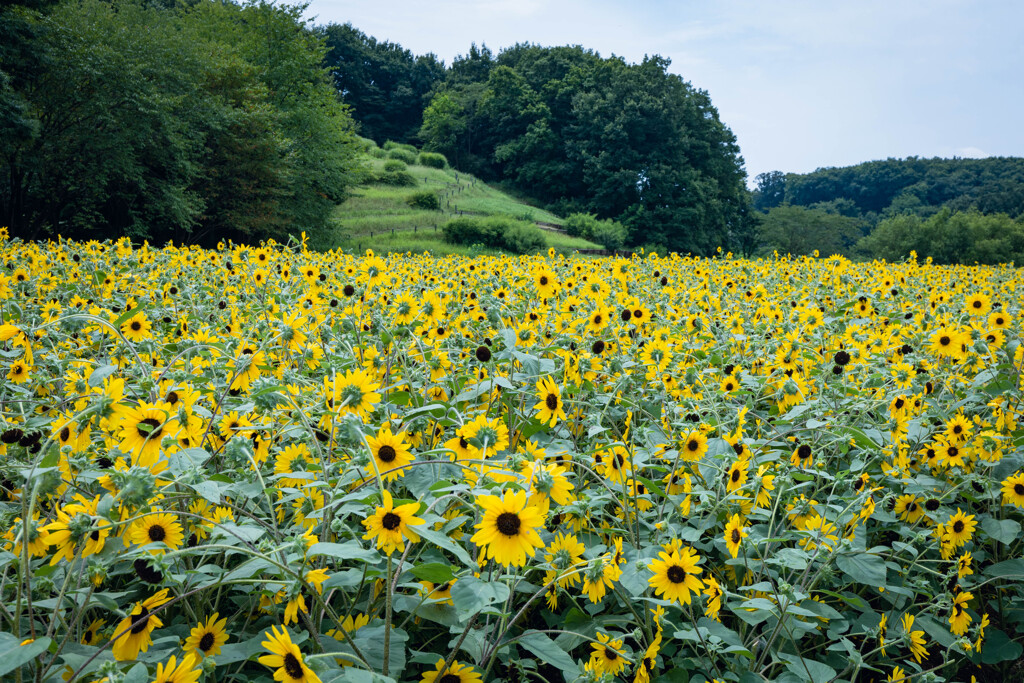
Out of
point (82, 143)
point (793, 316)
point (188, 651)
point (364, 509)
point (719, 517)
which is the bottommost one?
point (188, 651)

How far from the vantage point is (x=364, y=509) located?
1.29m

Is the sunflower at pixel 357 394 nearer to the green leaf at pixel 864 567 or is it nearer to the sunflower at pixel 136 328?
the green leaf at pixel 864 567

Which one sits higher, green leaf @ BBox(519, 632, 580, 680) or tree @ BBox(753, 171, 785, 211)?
tree @ BBox(753, 171, 785, 211)

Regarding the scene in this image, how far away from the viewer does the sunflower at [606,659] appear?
4.57 ft

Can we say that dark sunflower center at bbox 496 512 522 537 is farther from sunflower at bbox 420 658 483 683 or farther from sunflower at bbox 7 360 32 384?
sunflower at bbox 7 360 32 384

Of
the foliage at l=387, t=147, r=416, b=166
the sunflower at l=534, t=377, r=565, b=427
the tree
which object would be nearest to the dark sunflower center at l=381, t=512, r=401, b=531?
the sunflower at l=534, t=377, r=565, b=427

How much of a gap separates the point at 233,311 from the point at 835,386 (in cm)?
390

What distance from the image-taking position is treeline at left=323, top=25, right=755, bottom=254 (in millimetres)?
45906

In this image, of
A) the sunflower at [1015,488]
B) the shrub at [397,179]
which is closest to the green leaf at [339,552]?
the sunflower at [1015,488]

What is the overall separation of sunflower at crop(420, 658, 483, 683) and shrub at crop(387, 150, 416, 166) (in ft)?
182

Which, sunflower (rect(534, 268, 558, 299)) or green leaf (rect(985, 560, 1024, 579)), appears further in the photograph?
sunflower (rect(534, 268, 558, 299))

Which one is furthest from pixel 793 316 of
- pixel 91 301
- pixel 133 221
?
pixel 133 221

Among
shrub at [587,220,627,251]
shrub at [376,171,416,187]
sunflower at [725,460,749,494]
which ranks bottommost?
sunflower at [725,460,749,494]

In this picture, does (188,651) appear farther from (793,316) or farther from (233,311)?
(793,316)
